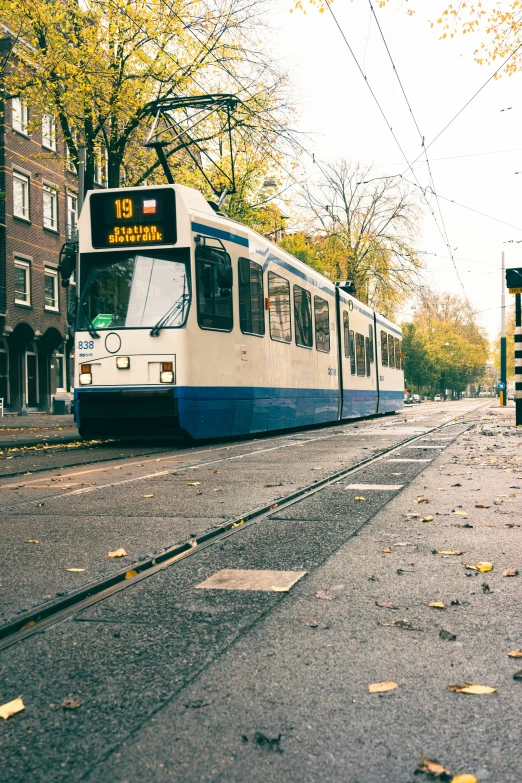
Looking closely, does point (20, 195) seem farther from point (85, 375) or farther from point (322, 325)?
point (85, 375)

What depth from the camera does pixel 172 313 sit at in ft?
39.8

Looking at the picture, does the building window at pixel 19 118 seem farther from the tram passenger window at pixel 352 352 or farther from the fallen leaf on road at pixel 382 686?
the fallen leaf on road at pixel 382 686

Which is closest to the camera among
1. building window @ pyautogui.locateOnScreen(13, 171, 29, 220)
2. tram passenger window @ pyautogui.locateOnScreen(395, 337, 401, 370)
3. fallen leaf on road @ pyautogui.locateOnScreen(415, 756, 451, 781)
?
fallen leaf on road @ pyautogui.locateOnScreen(415, 756, 451, 781)

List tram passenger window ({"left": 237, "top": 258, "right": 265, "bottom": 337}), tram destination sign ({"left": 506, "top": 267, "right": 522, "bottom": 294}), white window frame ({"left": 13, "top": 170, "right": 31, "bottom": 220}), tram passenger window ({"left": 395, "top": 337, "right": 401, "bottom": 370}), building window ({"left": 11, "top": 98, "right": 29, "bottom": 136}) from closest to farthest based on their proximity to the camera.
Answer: tram passenger window ({"left": 237, "top": 258, "right": 265, "bottom": 337}) < tram destination sign ({"left": 506, "top": 267, "right": 522, "bottom": 294}) < tram passenger window ({"left": 395, "top": 337, "right": 401, "bottom": 370}) < building window ({"left": 11, "top": 98, "right": 29, "bottom": 136}) < white window frame ({"left": 13, "top": 170, "right": 31, "bottom": 220})

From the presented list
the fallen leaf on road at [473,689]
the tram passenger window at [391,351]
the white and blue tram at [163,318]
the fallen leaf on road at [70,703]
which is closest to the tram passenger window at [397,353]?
the tram passenger window at [391,351]

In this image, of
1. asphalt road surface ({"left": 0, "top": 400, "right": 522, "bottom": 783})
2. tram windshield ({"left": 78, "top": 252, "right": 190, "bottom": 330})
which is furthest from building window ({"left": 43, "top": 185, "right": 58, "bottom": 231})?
asphalt road surface ({"left": 0, "top": 400, "right": 522, "bottom": 783})

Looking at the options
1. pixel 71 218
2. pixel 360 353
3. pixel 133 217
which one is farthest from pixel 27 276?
pixel 133 217

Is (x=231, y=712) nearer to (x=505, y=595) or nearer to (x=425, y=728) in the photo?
(x=425, y=728)

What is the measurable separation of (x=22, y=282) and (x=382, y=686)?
1318 inches

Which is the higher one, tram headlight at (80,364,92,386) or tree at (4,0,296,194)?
tree at (4,0,296,194)

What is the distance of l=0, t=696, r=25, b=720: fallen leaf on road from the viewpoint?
→ 7.77ft

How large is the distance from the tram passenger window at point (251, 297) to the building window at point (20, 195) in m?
21.6

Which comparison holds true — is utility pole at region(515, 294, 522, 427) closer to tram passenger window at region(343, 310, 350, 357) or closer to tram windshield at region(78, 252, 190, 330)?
tram passenger window at region(343, 310, 350, 357)

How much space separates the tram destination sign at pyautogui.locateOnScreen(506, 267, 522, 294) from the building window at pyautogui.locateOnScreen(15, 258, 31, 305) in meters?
21.4
